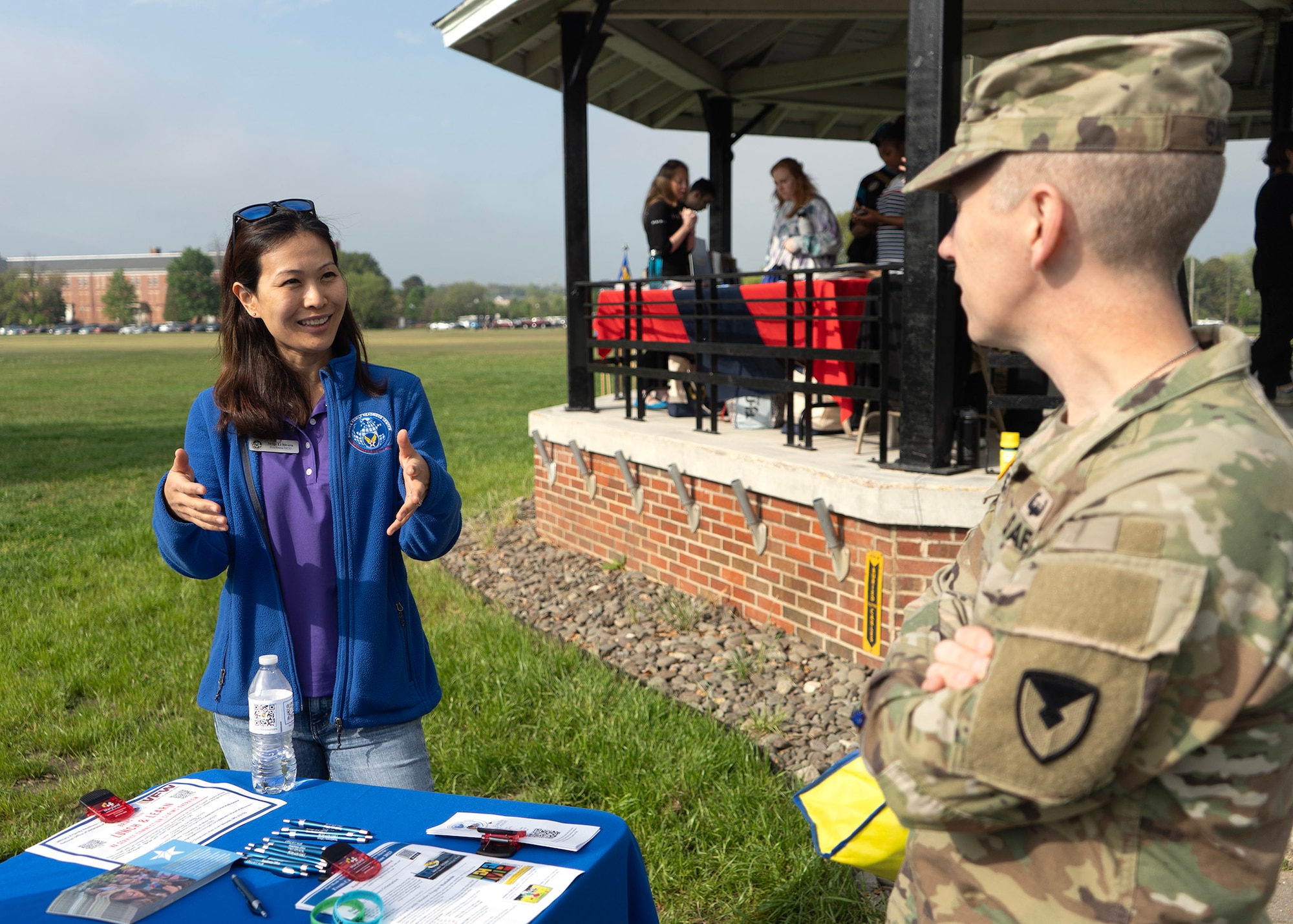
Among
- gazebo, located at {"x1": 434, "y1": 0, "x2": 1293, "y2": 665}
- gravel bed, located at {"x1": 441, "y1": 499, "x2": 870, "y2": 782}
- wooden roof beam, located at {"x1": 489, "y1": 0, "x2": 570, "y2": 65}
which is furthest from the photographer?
wooden roof beam, located at {"x1": 489, "y1": 0, "x2": 570, "y2": 65}

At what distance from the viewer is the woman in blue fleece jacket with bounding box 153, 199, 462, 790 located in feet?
8.49

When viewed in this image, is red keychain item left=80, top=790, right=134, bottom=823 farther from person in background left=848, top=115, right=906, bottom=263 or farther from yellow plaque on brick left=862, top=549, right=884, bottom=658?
person in background left=848, top=115, right=906, bottom=263

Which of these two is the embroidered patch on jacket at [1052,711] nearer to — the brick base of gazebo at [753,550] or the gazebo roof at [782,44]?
the brick base of gazebo at [753,550]

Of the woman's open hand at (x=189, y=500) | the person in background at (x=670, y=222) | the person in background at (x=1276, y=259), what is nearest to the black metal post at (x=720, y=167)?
the person in background at (x=670, y=222)

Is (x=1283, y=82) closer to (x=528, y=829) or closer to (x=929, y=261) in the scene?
(x=929, y=261)

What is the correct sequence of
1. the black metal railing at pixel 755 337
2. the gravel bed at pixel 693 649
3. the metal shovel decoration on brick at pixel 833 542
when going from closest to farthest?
the gravel bed at pixel 693 649, the metal shovel decoration on brick at pixel 833 542, the black metal railing at pixel 755 337

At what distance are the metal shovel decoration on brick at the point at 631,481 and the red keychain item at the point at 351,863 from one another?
17.1 ft

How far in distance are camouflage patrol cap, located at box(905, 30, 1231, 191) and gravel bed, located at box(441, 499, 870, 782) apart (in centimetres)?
258

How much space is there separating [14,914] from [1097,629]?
1.72 metres

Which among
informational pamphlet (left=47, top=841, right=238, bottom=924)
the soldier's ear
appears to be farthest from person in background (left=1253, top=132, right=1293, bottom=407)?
informational pamphlet (left=47, top=841, right=238, bottom=924)

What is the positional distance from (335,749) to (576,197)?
20.5 feet

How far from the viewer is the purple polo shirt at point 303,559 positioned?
2.63m

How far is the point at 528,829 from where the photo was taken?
1989mm

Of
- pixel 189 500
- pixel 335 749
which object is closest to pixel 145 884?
pixel 335 749
